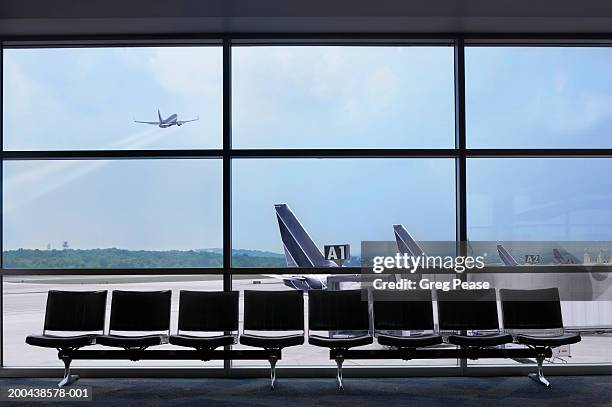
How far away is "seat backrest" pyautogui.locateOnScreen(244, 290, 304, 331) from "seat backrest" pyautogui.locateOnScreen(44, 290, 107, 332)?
1.33 m

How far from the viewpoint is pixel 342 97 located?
5391mm

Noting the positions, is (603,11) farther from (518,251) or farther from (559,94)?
(518,251)

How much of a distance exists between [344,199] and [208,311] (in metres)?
1.67

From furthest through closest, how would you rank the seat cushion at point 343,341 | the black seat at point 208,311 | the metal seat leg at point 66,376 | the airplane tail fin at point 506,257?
the airplane tail fin at point 506,257 < the black seat at point 208,311 < the metal seat leg at point 66,376 < the seat cushion at point 343,341

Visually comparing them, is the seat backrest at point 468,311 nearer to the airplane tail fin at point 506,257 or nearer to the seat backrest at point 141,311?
the airplane tail fin at point 506,257

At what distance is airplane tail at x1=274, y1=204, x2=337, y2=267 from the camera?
204 inches

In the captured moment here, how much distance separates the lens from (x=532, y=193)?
17.6 ft

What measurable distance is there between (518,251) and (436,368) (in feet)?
4.49

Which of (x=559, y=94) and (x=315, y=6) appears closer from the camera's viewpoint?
(x=315, y=6)

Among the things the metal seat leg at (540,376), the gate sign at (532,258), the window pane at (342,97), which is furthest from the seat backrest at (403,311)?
the window pane at (342,97)

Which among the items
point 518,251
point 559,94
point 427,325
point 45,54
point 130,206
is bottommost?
point 427,325

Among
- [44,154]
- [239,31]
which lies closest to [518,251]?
[239,31]

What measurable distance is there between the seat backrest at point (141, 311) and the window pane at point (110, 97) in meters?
1.44

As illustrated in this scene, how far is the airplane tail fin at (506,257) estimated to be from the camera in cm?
526
